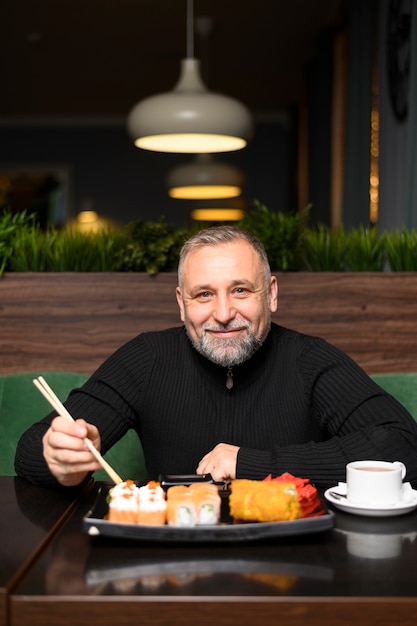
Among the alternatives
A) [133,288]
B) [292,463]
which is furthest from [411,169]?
[292,463]

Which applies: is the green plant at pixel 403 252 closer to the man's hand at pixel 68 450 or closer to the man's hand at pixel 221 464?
the man's hand at pixel 221 464

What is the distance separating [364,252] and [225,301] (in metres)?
1.02

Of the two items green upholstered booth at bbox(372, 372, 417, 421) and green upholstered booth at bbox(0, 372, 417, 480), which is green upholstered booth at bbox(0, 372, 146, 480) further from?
green upholstered booth at bbox(372, 372, 417, 421)

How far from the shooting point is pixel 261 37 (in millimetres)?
6066

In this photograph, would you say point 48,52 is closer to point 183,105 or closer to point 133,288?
point 183,105

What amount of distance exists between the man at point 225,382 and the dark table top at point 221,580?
0.58m

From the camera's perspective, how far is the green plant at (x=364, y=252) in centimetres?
257

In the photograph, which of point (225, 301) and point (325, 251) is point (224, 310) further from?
point (325, 251)

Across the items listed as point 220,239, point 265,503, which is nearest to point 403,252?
point 220,239

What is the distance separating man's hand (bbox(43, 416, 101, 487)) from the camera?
128 cm

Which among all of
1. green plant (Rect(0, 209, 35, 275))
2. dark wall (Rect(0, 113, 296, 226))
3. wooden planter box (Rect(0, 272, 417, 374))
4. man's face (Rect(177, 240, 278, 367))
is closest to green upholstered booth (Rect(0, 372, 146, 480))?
wooden planter box (Rect(0, 272, 417, 374))

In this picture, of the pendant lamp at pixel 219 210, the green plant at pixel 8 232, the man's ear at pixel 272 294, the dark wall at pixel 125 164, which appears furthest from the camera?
the dark wall at pixel 125 164

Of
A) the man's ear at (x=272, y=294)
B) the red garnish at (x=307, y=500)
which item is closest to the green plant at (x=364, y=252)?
the man's ear at (x=272, y=294)

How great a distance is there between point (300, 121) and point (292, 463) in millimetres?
6728
